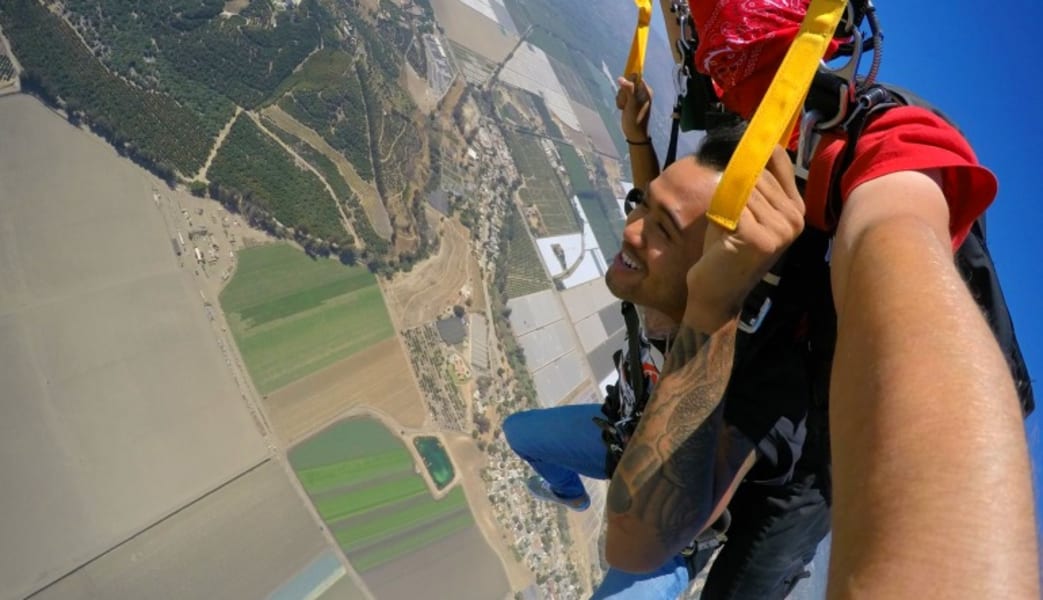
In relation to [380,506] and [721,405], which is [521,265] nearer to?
[380,506]

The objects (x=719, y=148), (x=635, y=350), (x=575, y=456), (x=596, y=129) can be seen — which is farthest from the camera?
(x=596, y=129)

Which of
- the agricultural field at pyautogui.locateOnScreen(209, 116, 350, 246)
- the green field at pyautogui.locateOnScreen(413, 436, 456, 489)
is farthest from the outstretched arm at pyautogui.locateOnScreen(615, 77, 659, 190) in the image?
the agricultural field at pyautogui.locateOnScreen(209, 116, 350, 246)

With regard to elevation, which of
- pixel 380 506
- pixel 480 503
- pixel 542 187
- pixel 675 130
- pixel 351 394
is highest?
pixel 542 187

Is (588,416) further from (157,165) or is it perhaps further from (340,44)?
(340,44)

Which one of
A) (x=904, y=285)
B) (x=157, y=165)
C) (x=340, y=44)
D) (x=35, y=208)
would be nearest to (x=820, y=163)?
(x=904, y=285)

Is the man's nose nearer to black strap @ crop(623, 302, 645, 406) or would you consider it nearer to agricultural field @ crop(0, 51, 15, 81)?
black strap @ crop(623, 302, 645, 406)

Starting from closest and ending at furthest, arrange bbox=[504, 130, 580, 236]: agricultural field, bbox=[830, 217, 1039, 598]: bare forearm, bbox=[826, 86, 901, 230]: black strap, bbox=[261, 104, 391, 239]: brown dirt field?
bbox=[830, 217, 1039, 598]: bare forearm
bbox=[826, 86, 901, 230]: black strap
bbox=[261, 104, 391, 239]: brown dirt field
bbox=[504, 130, 580, 236]: agricultural field

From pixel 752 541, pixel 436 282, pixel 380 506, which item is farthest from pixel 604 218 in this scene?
pixel 752 541
